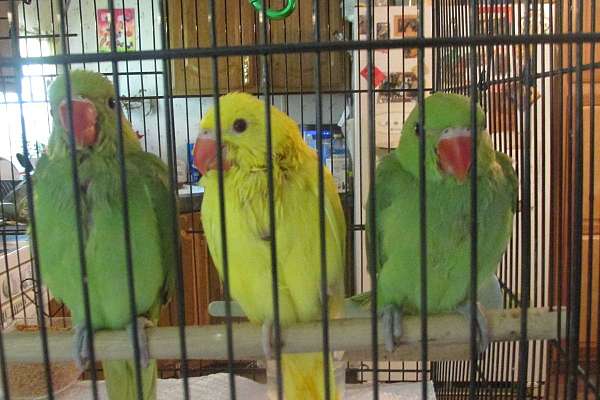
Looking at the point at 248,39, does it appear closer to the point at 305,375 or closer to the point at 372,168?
the point at 305,375

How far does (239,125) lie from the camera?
0.81 meters

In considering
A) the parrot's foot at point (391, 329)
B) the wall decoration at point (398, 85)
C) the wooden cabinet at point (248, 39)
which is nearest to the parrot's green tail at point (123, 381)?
the parrot's foot at point (391, 329)

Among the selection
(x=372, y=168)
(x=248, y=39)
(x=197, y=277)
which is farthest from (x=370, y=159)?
(x=248, y=39)

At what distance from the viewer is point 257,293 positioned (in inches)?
33.1

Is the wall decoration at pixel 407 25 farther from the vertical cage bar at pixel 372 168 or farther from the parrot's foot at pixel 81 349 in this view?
the parrot's foot at pixel 81 349

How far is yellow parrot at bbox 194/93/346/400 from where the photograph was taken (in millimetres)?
795

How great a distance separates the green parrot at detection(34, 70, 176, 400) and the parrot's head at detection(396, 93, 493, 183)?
396mm

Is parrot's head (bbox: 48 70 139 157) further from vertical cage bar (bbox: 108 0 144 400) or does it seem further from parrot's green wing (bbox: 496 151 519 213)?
parrot's green wing (bbox: 496 151 519 213)

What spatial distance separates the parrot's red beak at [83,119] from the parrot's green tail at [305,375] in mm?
443

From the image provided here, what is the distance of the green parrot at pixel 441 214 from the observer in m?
0.76

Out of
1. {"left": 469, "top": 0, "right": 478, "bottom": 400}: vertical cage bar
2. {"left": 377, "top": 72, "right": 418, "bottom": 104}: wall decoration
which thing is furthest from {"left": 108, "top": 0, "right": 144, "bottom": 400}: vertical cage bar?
{"left": 377, "top": 72, "right": 418, "bottom": 104}: wall decoration

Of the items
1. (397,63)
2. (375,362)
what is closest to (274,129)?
(375,362)

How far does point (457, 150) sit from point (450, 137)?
20 millimetres

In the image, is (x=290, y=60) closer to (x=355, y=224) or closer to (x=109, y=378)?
(x=355, y=224)
